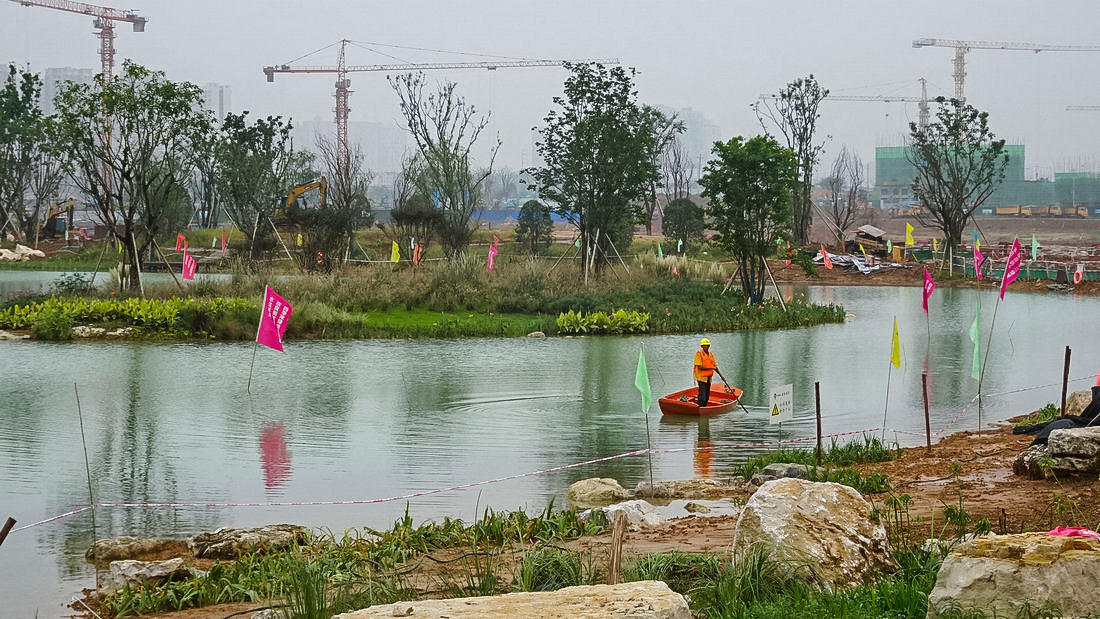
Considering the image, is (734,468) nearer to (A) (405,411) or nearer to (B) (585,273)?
(A) (405,411)

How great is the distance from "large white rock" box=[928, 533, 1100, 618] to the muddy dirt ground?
2.15 m

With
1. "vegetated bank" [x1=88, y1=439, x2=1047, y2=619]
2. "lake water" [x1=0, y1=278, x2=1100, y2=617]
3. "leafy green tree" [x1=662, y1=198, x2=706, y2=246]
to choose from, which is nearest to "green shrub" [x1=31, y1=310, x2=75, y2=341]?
"lake water" [x1=0, y1=278, x2=1100, y2=617]

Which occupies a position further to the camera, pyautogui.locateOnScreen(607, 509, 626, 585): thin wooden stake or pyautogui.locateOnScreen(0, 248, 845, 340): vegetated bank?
pyautogui.locateOnScreen(0, 248, 845, 340): vegetated bank

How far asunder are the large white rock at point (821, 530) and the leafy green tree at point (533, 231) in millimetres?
43132

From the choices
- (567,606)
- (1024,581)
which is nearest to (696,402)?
(1024,581)

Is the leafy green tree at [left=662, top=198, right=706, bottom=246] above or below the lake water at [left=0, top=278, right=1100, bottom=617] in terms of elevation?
above

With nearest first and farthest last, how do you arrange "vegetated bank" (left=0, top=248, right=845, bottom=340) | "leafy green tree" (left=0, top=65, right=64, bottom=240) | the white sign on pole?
the white sign on pole → "vegetated bank" (left=0, top=248, right=845, bottom=340) → "leafy green tree" (left=0, top=65, right=64, bottom=240)

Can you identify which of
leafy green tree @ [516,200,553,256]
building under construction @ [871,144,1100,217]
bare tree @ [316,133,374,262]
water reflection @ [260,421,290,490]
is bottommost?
water reflection @ [260,421,290,490]

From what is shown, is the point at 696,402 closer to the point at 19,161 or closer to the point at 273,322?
the point at 273,322

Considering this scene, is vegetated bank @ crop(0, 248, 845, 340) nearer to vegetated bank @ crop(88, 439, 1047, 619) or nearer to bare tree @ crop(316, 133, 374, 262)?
bare tree @ crop(316, 133, 374, 262)

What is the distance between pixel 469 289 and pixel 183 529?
20.0 metres

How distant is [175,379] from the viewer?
19.0 metres

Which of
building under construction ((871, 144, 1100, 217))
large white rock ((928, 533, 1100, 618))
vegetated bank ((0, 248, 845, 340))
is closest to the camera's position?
large white rock ((928, 533, 1100, 618))

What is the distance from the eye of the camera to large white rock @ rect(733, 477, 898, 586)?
6.43 m
